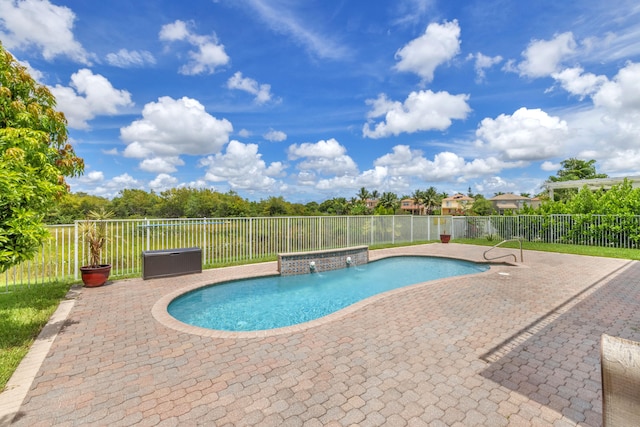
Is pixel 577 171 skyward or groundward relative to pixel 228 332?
skyward

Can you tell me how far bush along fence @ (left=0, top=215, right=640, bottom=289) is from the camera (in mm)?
7238

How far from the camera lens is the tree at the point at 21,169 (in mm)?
3053

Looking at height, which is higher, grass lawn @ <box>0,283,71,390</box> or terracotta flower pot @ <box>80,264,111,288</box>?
terracotta flower pot @ <box>80,264,111,288</box>

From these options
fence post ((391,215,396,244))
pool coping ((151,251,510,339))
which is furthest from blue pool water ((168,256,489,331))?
fence post ((391,215,396,244))

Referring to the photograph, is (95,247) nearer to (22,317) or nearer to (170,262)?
(170,262)

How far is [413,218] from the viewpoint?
16.5 metres

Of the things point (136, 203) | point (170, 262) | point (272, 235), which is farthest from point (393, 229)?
point (136, 203)

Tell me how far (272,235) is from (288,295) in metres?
3.96

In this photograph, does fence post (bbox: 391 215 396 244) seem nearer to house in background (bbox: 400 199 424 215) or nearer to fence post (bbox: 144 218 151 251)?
fence post (bbox: 144 218 151 251)

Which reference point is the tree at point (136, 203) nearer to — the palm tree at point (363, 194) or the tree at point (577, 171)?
the palm tree at point (363, 194)

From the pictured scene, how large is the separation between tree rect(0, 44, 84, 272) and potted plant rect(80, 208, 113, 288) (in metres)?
2.05

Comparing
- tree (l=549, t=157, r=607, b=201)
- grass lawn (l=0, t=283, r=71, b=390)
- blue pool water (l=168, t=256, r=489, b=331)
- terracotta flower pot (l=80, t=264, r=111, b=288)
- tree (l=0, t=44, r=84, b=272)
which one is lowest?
blue pool water (l=168, t=256, r=489, b=331)

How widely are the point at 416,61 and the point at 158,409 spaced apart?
559 inches

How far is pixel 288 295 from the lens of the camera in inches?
284
